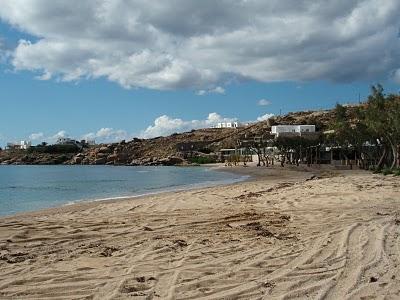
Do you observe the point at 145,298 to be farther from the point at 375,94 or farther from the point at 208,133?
the point at 208,133

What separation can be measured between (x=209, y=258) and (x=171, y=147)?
502 ft

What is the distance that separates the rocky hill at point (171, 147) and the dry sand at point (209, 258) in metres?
118

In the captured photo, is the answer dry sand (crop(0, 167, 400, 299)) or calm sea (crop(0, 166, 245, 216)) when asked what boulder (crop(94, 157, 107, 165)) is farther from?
dry sand (crop(0, 167, 400, 299))

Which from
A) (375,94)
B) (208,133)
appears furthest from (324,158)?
(208,133)

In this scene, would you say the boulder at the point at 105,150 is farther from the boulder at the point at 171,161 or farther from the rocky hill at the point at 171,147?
the boulder at the point at 171,161

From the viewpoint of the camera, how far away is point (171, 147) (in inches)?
6294

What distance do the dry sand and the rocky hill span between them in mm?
117900

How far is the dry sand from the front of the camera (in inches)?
222

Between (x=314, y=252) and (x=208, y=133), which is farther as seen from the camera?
(x=208, y=133)

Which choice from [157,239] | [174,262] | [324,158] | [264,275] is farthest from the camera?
[324,158]

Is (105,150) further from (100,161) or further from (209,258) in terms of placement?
(209,258)

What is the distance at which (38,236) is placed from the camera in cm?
961

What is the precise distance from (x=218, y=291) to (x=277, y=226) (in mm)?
4902

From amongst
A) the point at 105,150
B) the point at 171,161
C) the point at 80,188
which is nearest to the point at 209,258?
the point at 80,188
